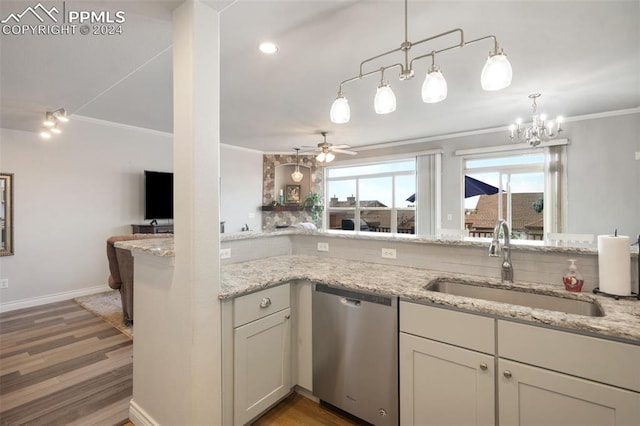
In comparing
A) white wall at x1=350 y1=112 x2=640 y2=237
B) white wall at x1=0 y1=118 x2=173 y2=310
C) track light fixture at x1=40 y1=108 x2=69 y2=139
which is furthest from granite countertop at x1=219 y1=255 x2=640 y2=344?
white wall at x1=350 y1=112 x2=640 y2=237

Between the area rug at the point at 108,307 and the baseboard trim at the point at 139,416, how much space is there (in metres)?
1.38

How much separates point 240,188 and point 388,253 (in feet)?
16.1

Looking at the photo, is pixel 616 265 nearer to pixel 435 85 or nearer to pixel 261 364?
pixel 435 85

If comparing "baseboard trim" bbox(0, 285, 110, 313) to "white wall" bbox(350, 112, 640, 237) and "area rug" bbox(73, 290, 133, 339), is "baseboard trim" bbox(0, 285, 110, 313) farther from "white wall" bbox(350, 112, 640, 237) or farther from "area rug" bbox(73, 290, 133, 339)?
"white wall" bbox(350, 112, 640, 237)

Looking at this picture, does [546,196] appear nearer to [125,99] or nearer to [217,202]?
[217,202]

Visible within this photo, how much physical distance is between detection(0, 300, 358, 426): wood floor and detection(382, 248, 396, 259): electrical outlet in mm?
1119

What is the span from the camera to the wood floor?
190 centimetres

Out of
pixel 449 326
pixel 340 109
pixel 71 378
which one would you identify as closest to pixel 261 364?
pixel 449 326

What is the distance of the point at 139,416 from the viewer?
1810 millimetres

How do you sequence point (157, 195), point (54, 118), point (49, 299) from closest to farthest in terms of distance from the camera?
point (54, 118)
point (49, 299)
point (157, 195)

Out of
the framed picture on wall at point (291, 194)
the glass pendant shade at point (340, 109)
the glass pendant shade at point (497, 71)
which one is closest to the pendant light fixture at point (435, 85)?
the glass pendant shade at point (497, 71)

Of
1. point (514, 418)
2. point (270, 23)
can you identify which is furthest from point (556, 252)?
point (270, 23)

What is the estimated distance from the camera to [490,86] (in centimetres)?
136

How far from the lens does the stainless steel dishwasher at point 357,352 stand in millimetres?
1645
